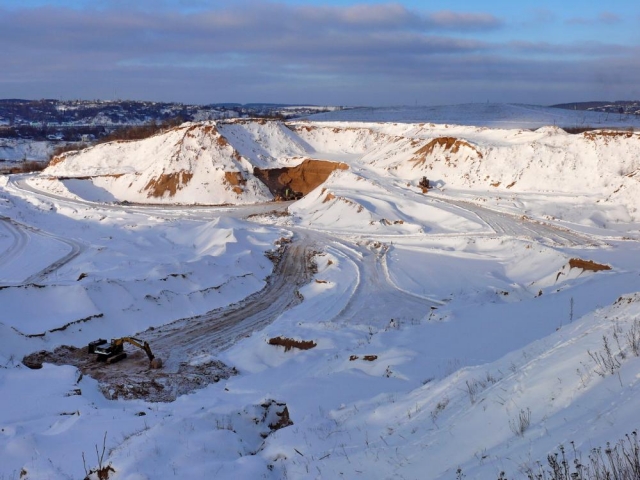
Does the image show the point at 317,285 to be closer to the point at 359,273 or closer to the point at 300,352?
the point at 359,273

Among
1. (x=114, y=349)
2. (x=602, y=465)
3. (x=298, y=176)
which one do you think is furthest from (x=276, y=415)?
(x=298, y=176)

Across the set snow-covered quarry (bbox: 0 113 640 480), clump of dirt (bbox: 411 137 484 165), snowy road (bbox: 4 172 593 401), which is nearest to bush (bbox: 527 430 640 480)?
snow-covered quarry (bbox: 0 113 640 480)

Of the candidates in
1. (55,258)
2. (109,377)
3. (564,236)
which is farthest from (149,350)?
(564,236)

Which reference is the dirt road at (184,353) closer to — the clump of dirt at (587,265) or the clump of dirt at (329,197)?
the clump of dirt at (587,265)

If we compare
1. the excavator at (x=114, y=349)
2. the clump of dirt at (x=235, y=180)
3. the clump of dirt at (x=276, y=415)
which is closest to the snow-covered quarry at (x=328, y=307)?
the clump of dirt at (x=276, y=415)

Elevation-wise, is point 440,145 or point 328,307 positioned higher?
point 440,145

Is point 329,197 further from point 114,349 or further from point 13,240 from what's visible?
point 114,349
